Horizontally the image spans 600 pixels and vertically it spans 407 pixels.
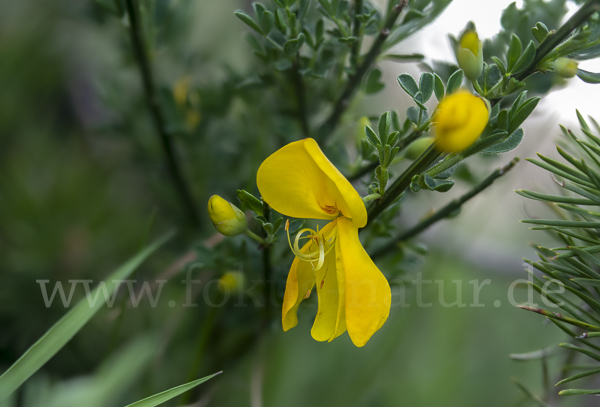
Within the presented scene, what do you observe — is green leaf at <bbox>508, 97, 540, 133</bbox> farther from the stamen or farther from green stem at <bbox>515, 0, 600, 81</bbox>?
the stamen

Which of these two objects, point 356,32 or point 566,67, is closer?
point 566,67

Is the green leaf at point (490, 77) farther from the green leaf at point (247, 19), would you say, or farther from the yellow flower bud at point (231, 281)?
the yellow flower bud at point (231, 281)

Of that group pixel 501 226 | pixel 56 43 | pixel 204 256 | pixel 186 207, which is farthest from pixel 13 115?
pixel 501 226

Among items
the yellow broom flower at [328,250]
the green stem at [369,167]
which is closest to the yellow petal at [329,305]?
the yellow broom flower at [328,250]

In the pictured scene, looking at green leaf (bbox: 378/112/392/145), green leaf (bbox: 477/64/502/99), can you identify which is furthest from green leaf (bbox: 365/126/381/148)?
green leaf (bbox: 477/64/502/99)

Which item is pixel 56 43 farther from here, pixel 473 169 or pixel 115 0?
pixel 473 169

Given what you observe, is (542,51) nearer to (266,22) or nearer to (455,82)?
(455,82)

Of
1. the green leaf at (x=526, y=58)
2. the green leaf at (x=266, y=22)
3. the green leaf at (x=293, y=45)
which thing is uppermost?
the green leaf at (x=266, y=22)

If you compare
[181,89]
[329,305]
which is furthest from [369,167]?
[181,89]
